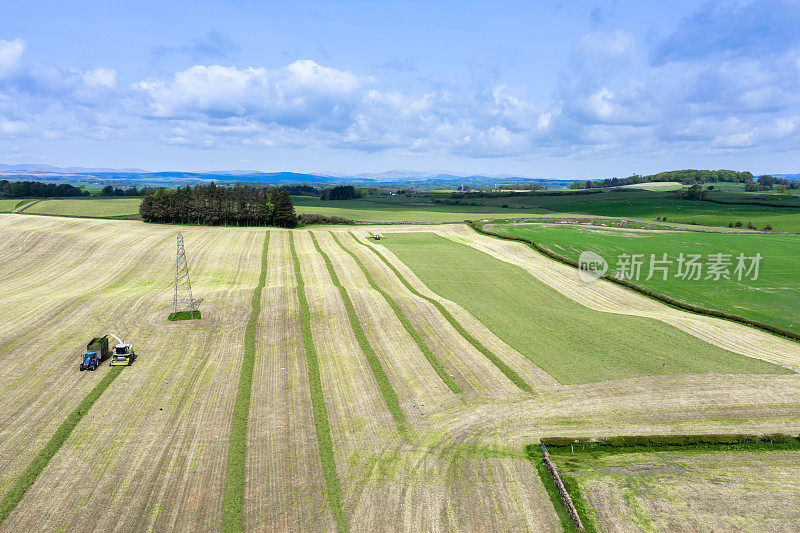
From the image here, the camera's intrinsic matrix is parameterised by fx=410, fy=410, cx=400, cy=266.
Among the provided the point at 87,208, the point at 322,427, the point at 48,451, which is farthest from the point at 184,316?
the point at 87,208

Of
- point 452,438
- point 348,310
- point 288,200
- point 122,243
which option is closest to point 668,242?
point 348,310

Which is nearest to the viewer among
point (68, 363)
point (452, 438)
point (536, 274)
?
point (452, 438)

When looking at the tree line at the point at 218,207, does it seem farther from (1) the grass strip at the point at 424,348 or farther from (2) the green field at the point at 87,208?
(1) the grass strip at the point at 424,348

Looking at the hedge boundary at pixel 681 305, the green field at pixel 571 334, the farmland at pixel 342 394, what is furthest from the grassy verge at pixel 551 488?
the hedge boundary at pixel 681 305

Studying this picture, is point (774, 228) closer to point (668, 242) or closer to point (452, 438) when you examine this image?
point (668, 242)

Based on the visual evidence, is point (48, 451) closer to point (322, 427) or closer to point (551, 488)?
point (322, 427)

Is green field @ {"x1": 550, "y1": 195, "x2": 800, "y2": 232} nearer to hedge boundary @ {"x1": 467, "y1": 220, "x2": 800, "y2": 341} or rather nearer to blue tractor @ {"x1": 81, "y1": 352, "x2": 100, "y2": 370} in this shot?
hedge boundary @ {"x1": 467, "y1": 220, "x2": 800, "y2": 341}
